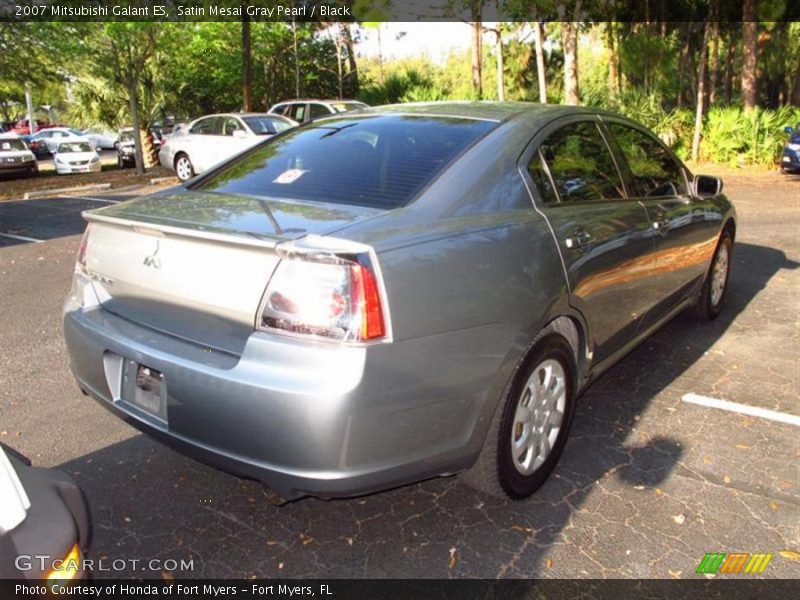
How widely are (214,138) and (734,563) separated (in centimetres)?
1506

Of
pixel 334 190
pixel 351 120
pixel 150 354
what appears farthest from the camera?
pixel 351 120

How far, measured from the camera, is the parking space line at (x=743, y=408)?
12.3ft

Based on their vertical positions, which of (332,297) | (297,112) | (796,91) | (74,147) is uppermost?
(796,91)

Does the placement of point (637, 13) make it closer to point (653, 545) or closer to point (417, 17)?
point (417, 17)

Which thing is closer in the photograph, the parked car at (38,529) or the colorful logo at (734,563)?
the parked car at (38,529)

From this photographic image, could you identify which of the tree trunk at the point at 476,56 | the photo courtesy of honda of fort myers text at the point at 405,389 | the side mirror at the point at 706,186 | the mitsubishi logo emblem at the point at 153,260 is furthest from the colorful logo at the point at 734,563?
the tree trunk at the point at 476,56

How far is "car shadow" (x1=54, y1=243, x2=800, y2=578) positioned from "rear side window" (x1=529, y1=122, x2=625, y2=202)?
4.16 feet

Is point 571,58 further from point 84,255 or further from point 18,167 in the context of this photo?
point 18,167

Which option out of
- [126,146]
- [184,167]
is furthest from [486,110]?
[126,146]

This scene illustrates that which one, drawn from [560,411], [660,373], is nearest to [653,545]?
[560,411]

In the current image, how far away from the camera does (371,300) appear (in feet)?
7.24

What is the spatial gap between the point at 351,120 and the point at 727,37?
26053 mm

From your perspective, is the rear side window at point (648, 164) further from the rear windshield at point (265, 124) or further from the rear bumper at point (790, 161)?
the rear bumper at point (790, 161)

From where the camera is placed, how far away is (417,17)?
2316cm
